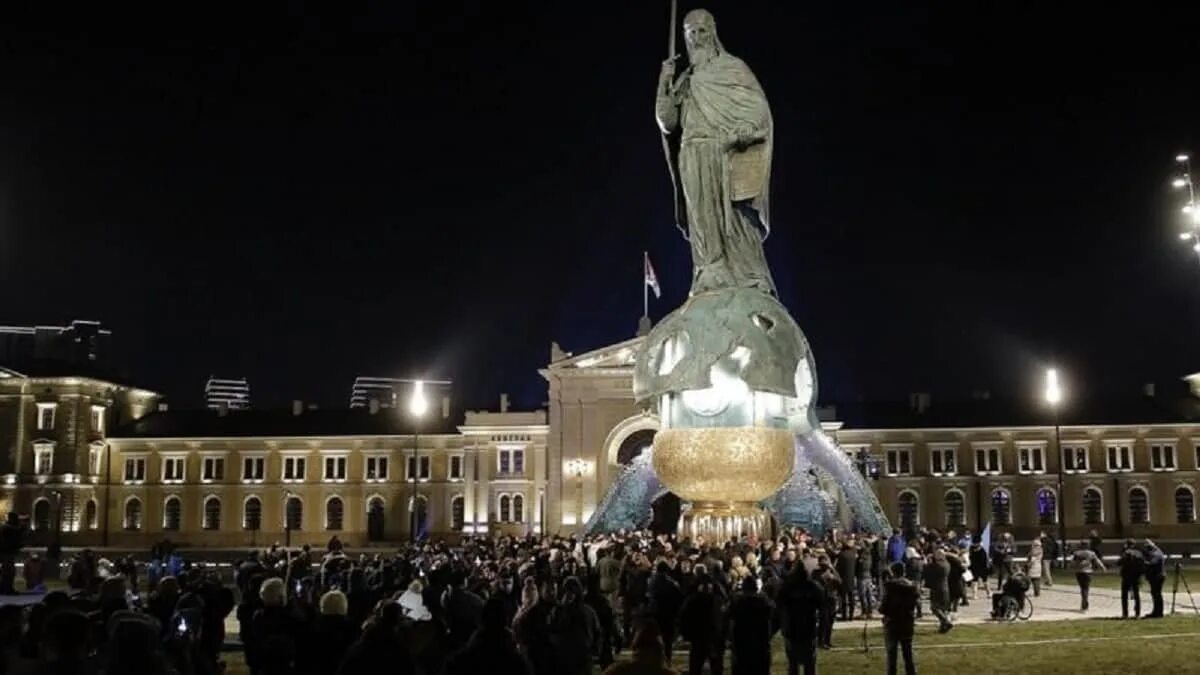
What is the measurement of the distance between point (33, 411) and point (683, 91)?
262 feet

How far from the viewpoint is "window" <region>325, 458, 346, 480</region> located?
93562 millimetres

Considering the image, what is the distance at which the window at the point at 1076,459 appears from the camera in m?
86.8

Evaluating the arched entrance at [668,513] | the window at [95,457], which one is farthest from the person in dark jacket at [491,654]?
the window at [95,457]

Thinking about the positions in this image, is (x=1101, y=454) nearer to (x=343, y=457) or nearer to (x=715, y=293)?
(x=343, y=457)

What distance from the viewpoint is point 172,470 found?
3723 inches

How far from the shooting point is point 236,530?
92.7m

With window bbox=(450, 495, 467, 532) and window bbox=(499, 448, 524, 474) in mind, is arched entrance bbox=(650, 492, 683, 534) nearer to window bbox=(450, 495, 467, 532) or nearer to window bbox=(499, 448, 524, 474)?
window bbox=(499, 448, 524, 474)

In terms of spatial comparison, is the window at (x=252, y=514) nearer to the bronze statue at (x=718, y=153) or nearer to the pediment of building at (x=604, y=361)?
the pediment of building at (x=604, y=361)

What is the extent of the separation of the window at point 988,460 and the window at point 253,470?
2110 inches

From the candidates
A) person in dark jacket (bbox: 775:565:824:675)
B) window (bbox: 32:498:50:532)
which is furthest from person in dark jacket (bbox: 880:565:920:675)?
window (bbox: 32:498:50:532)

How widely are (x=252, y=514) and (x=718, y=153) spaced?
75.0 meters

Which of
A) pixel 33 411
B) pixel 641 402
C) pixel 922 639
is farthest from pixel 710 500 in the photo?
pixel 33 411

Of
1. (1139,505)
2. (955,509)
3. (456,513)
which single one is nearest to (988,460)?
(955,509)

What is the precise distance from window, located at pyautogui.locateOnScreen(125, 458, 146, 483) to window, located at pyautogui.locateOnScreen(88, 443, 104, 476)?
2051 millimetres
